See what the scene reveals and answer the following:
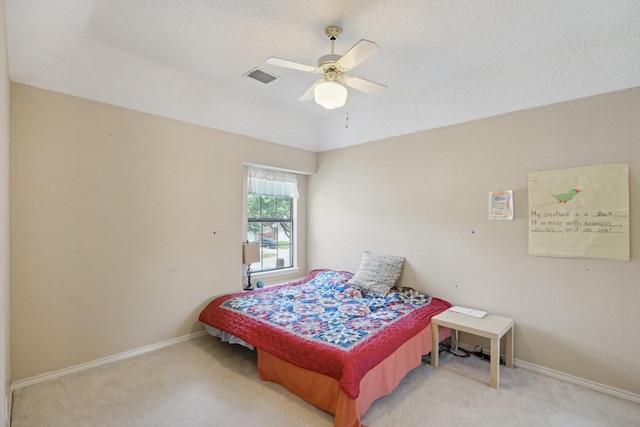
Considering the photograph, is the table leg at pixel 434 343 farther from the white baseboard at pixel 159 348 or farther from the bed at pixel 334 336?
the white baseboard at pixel 159 348

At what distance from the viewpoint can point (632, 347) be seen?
2.30 m

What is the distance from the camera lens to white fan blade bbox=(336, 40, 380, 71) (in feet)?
5.88

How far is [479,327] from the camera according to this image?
2.56 metres

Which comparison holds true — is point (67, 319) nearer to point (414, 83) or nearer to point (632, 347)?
point (414, 83)

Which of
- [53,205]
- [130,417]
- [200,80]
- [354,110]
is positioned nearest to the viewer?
[130,417]

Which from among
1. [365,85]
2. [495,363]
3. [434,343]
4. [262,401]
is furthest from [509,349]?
[365,85]

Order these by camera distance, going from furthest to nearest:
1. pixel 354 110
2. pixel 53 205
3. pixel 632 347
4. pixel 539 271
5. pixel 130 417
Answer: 1. pixel 354 110
2. pixel 539 271
3. pixel 53 205
4. pixel 632 347
5. pixel 130 417

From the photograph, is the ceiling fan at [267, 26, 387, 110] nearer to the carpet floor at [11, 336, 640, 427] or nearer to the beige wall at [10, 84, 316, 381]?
the beige wall at [10, 84, 316, 381]

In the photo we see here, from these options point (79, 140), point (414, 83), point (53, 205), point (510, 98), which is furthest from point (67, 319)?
point (510, 98)

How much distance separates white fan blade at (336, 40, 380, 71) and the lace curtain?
2.39 metres

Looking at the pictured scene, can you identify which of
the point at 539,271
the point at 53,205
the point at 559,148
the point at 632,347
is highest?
the point at 559,148

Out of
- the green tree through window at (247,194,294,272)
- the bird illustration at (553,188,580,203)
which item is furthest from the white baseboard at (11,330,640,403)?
the green tree through window at (247,194,294,272)

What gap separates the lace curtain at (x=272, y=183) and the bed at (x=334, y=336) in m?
1.42

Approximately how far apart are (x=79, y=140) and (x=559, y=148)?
4184 mm
